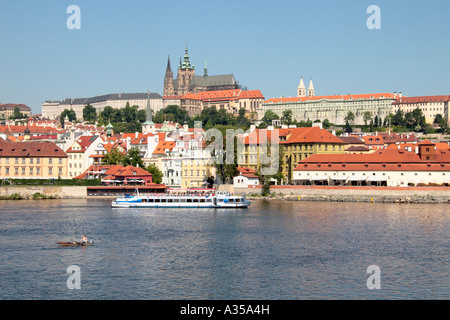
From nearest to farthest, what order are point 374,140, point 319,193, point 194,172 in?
point 319,193
point 194,172
point 374,140

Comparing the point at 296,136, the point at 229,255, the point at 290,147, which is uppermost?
the point at 296,136

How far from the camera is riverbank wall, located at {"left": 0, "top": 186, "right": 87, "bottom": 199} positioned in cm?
6850

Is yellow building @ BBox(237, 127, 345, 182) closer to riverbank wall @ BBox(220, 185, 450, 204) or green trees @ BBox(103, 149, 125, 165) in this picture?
riverbank wall @ BBox(220, 185, 450, 204)

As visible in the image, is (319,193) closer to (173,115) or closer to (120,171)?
(120,171)

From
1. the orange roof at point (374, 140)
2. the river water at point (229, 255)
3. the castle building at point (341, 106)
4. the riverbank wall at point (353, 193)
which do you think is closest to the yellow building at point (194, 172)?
the riverbank wall at point (353, 193)

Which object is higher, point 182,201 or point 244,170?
point 244,170

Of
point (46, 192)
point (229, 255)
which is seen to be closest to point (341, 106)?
point (46, 192)

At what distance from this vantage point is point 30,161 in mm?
76812

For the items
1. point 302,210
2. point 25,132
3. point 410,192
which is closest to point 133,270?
point 302,210

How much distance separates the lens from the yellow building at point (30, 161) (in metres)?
76.8

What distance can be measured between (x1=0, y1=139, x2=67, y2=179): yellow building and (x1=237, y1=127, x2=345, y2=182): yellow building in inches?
820

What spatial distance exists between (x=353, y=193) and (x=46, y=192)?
29672 millimetres

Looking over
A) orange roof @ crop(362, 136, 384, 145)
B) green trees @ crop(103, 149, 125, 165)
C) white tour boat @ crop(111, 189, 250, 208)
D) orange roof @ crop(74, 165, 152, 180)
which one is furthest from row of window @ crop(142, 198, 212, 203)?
orange roof @ crop(362, 136, 384, 145)
